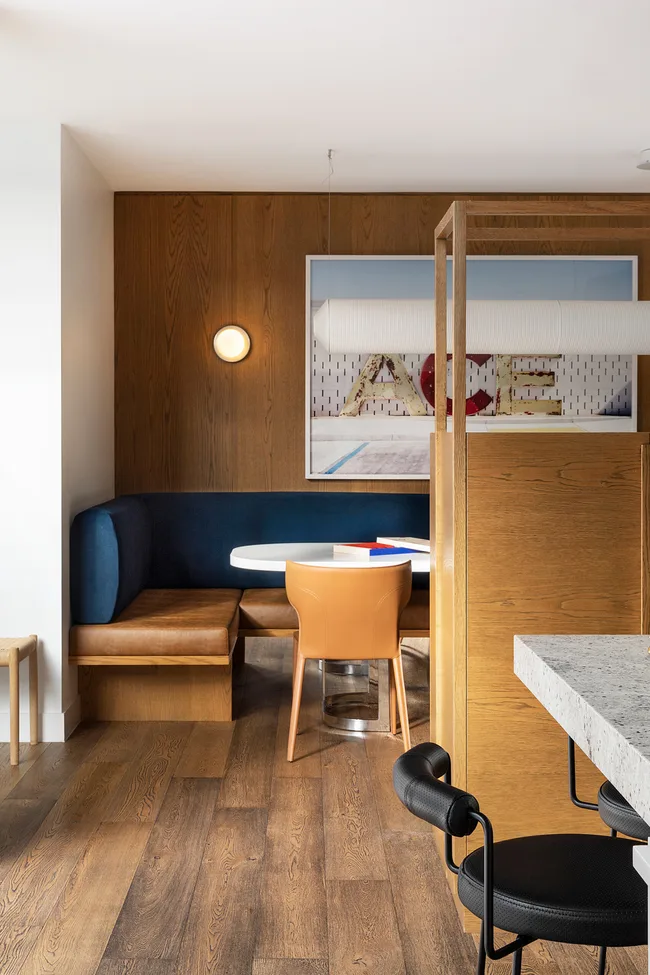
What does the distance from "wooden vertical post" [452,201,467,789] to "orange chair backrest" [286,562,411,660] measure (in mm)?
1170

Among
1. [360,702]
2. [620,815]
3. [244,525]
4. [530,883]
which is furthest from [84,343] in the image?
[530,883]

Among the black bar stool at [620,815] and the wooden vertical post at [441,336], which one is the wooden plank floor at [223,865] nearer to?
the black bar stool at [620,815]

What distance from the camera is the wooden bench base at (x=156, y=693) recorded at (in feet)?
13.8

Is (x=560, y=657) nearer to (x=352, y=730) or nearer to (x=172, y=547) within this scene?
(x=352, y=730)

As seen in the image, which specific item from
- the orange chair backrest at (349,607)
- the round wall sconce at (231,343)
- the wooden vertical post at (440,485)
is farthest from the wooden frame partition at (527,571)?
the round wall sconce at (231,343)

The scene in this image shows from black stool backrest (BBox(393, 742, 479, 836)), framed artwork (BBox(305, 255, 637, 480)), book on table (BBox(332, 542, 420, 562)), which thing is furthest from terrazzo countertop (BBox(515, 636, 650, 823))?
framed artwork (BBox(305, 255, 637, 480))

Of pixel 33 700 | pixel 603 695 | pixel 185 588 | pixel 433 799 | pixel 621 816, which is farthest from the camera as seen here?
pixel 185 588

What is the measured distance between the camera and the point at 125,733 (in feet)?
13.2

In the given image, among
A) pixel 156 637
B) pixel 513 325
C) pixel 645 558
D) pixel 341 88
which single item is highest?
pixel 341 88

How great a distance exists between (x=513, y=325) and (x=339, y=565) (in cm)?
122

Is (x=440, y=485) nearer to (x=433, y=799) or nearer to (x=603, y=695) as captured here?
(x=433, y=799)

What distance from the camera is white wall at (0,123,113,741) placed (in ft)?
12.7

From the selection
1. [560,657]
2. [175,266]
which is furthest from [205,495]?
[560,657]

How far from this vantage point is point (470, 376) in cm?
507
